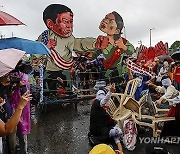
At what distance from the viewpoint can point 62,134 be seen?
6.73 m

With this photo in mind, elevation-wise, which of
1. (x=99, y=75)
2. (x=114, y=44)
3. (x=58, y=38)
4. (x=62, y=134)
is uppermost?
(x=58, y=38)

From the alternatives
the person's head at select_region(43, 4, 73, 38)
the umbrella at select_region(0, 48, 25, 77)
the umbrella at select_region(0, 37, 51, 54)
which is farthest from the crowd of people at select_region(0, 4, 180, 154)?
the umbrella at select_region(0, 37, 51, 54)

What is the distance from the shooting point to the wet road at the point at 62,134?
18.4ft

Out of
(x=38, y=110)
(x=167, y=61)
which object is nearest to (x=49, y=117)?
(x=38, y=110)

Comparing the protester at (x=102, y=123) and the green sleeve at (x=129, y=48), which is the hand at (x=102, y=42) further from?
the protester at (x=102, y=123)

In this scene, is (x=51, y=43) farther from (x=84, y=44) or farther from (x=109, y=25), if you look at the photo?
(x=84, y=44)

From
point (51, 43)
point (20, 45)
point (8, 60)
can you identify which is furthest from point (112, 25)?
point (8, 60)

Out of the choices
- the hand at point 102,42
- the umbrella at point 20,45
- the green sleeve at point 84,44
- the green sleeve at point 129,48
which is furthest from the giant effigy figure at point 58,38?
the umbrella at point 20,45

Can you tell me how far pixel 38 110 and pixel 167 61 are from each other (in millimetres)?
4972

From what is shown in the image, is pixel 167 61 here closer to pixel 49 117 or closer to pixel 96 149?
pixel 49 117

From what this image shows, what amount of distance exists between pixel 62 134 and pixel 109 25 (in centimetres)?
524

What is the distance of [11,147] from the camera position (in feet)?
15.4

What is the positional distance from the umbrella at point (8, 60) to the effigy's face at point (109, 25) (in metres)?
7.23

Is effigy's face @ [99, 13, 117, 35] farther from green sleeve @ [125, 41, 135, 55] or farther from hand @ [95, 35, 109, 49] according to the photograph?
green sleeve @ [125, 41, 135, 55]
